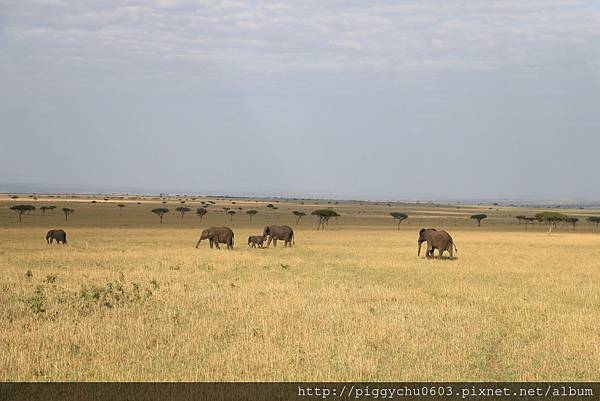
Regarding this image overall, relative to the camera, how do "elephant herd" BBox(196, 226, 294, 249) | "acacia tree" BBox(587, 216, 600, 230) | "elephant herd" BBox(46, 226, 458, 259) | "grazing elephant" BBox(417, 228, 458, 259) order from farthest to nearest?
"acacia tree" BBox(587, 216, 600, 230)
"elephant herd" BBox(196, 226, 294, 249)
"elephant herd" BBox(46, 226, 458, 259)
"grazing elephant" BBox(417, 228, 458, 259)

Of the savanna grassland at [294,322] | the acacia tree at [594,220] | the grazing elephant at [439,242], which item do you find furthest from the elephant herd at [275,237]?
the acacia tree at [594,220]

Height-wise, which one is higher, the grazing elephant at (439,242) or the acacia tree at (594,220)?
the acacia tree at (594,220)

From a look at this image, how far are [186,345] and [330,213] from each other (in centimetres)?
6350

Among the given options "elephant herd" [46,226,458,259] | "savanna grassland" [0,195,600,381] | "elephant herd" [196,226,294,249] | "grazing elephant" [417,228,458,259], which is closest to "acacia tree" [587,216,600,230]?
"elephant herd" [46,226,458,259]

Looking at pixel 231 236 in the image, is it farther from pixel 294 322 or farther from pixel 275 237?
pixel 294 322

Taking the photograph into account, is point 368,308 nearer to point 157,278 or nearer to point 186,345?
point 186,345

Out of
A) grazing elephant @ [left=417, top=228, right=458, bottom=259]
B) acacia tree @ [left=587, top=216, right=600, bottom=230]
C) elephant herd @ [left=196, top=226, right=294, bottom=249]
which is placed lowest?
elephant herd @ [left=196, top=226, right=294, bottom=249]

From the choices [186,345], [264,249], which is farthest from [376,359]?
[264,249]

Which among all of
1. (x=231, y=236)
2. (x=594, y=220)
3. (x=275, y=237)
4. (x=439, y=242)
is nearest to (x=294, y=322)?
(x=439, y=242)

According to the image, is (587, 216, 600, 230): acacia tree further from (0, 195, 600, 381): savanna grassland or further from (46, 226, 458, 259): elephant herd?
(0, 195, 600, 381): savanna grassland

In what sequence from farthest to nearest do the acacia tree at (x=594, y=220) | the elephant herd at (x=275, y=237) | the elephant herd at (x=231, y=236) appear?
1. the acacia tree at (x=594, y=220)
2. the elephant herd at (x=231, y=236)
3. the elephant herd at (x=275, y=237)

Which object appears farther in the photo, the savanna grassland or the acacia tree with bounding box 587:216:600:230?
the acacia tree with bounding box 587:216:600:230

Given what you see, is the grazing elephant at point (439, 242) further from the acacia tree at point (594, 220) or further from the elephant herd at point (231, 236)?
the acacia tree at point (594, 220)

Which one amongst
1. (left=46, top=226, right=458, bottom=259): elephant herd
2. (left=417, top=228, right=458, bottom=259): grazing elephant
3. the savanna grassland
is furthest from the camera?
(left=46, top=226, right=458, bottom=259): elephant herd
